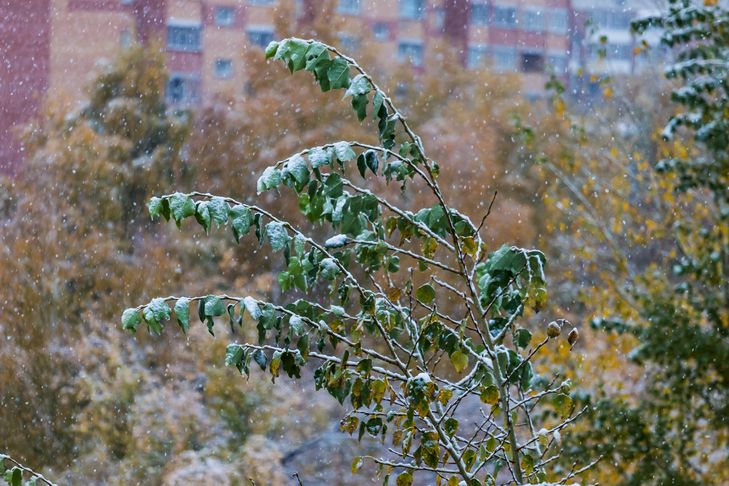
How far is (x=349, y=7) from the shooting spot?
7273 mm

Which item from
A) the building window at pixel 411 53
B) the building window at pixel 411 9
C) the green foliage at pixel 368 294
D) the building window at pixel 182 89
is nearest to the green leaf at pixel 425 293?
the green foliage at pixel 368 294

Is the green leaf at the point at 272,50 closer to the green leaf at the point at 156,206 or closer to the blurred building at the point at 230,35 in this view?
the green leaf at the point at 156,206

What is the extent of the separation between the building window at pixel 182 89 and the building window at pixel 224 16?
1.92 feet

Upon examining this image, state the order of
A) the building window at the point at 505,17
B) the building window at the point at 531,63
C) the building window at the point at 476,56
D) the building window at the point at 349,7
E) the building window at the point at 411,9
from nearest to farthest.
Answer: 1. the building window at the point at 349,7
2. the building window at the point at 476,56
3. the building window at the point at 531,63
4. the building window at the point at 411,9
5. the building window at the point at 505,17

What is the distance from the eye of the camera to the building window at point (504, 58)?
741cm

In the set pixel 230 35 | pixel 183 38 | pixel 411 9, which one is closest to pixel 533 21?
pixel 411 9

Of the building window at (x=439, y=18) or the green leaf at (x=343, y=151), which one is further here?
the building window at (x=439, y=18)

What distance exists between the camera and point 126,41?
23.4 feet

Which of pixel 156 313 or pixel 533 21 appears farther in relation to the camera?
pixel 533 21

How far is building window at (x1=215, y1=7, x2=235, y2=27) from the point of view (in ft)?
24.6

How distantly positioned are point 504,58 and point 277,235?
6621mm

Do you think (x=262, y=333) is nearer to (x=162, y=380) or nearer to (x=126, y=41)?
(x=162, y=380)

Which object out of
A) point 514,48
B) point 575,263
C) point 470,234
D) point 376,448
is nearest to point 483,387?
point 470,234

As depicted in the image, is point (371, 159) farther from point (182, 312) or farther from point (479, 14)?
point (479, 14)
